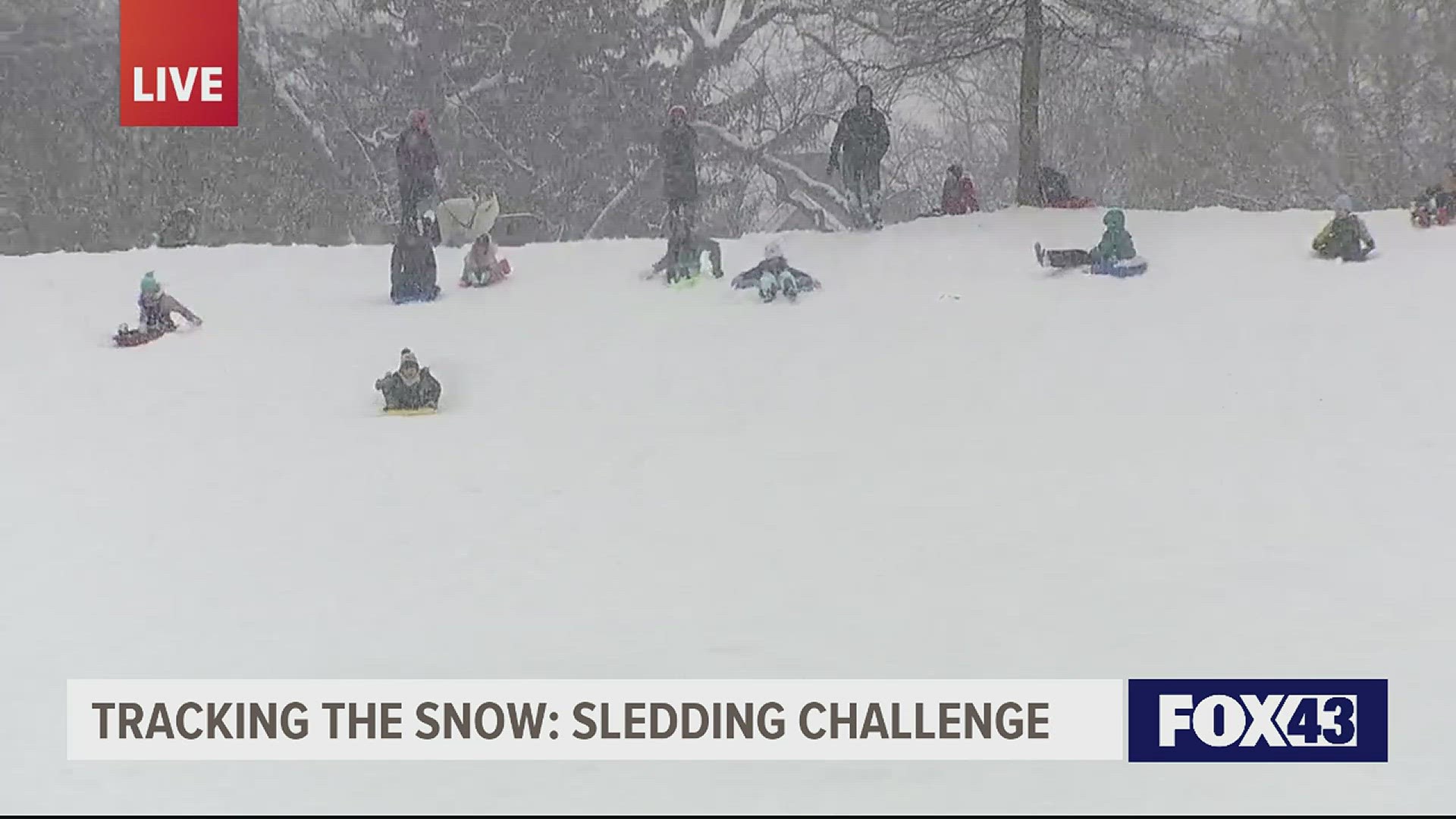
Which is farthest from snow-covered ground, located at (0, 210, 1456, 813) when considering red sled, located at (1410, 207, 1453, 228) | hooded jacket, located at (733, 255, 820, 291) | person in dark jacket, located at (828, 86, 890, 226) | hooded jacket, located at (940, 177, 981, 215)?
hooded jacket, located at (940, 177, 981, 215)

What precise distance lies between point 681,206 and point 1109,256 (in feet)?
14.7

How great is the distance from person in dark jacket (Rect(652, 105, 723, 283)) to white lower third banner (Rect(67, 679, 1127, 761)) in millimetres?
10445

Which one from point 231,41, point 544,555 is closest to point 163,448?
point 544,555

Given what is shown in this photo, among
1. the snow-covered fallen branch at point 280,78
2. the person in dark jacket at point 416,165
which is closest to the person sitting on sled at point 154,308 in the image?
the person in dark jacket at point 416,165

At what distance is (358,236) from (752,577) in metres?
31.5

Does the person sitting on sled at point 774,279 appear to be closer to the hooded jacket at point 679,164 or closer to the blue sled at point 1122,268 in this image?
the hooded jacket at point 679,164

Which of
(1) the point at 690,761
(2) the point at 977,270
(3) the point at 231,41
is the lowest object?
(1) the point at 690,761

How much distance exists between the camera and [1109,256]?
16578 mm

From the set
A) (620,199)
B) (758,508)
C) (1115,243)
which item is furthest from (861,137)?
(620,199)

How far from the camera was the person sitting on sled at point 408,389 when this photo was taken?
12461 mm

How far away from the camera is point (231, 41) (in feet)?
116

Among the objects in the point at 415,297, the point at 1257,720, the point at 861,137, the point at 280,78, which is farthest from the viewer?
the point at 280,78

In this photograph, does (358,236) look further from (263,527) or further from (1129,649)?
(1129,649)

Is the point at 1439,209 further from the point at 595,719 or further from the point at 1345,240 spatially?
the point at 595,719
